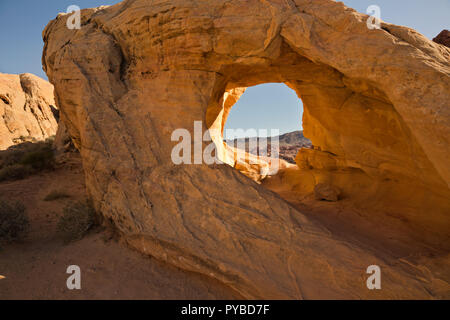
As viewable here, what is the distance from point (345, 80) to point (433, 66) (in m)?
1.76

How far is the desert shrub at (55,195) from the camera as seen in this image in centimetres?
609

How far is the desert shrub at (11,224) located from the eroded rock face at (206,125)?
4.38 feet

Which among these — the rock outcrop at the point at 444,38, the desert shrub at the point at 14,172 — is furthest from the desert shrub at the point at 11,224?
the rock outcrop at the point at 444,38

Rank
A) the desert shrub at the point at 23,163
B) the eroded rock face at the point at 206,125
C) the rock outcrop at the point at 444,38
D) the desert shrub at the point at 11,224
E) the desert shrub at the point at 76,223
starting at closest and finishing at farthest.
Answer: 1. the eroded rock face at the point at 206,125
2. the desert shrub at the point at 11,224
3. the desert shrub at the point at 76,223
4. the rock outcrop at the point at 444,38
5. the desert shrub at the point at 23,163

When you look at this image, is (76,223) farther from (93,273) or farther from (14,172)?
(14,172)

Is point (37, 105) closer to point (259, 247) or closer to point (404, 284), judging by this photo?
point (259, 247)

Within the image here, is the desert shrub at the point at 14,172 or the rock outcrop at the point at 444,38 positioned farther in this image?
the desert shrub at the point at 14,172

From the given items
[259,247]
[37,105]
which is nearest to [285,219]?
[259,247]

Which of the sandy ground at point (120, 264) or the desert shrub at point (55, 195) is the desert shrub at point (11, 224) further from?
the desert shrub at point (55, 195)

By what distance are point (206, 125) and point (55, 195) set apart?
16.9 ft

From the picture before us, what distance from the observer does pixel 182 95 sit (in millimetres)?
4668

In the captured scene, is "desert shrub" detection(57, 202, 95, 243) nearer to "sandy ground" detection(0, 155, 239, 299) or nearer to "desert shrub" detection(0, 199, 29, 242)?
"sandy ground" detection(0, 155, 239, 299)

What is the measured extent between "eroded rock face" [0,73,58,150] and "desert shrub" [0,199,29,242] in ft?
45.3
